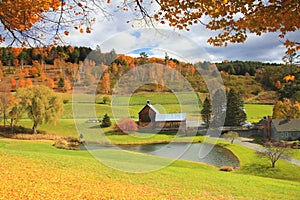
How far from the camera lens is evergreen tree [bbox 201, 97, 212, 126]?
3591 centimetres

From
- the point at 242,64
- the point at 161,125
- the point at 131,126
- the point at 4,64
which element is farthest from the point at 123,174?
the point at 242,64

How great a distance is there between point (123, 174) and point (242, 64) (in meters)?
65.0

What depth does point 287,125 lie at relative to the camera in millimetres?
36125

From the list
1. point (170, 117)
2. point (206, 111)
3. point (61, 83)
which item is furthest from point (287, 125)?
point (61, 83)

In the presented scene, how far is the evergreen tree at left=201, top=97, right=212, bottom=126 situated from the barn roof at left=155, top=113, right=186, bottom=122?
3429mm

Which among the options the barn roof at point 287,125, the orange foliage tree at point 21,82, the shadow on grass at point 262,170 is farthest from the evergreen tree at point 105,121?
the orange foliage tree at point 21,82

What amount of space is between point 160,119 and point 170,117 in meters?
1.72

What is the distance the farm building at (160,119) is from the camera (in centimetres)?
3412

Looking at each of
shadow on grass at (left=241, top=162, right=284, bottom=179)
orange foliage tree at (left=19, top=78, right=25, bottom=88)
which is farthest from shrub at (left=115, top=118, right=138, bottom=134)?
orange foliage tree at (left=19, top=78, right=25, bottom=88)

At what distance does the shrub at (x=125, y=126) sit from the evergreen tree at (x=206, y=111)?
1100 cm

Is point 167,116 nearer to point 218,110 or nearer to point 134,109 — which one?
point 134,109

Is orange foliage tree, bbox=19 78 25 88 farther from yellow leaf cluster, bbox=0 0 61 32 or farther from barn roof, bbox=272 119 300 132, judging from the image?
yellow leaf cluster, bbox=0 0 61 32

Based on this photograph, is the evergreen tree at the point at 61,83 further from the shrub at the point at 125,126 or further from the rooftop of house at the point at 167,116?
the shrub at the point at 125,126

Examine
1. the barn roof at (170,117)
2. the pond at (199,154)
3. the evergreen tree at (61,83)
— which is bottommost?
the pond at (199,154)
